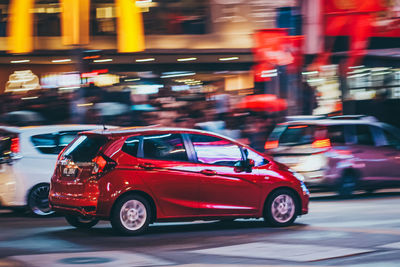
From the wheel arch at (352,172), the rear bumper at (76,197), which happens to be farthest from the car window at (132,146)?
the wheel arch at (352,172)

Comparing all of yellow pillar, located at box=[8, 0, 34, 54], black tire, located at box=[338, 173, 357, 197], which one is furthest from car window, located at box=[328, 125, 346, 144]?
yellow pillar, located at box=[8, 0, 34, 54]

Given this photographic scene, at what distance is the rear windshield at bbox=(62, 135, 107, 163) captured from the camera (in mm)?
10539

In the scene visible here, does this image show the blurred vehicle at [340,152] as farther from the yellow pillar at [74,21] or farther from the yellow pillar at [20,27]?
the yellow pillar at [20,27]

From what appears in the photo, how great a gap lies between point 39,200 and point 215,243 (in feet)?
14.3

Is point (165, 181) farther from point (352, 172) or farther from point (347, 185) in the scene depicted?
point (352, 172)

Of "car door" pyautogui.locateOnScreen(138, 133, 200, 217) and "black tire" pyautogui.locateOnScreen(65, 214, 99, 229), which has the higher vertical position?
"car door" pyautogui.locateOnScreen(138, 133, 200, 217)

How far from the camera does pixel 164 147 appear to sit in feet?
35.5

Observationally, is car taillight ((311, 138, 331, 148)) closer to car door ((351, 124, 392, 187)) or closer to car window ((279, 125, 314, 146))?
car window ((279, 125, 314, 146))

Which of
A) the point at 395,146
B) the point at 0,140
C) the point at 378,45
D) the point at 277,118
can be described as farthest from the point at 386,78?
the point at 0,140

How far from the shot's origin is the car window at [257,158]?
11.5m

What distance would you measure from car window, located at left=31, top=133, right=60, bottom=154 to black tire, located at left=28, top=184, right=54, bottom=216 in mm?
590

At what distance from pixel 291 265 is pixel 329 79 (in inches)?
917

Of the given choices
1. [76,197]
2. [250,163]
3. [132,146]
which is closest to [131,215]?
[76,197]

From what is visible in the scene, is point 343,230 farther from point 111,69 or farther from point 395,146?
point 111,69
